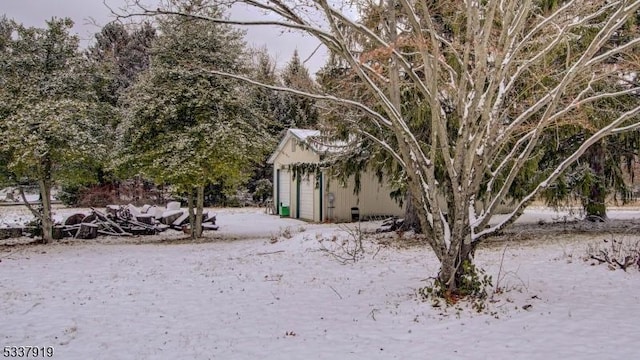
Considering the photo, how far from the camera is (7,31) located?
41.6 feet

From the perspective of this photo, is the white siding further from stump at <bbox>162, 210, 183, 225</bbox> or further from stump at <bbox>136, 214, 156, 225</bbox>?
stump at <bbox>136, 214, 156, 225</bbox>

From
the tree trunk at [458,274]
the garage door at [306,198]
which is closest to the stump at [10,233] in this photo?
the garage door at [306,198]

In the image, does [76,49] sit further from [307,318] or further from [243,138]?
[307,318]

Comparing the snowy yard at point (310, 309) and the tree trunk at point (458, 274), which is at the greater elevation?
the tree trunk at point (458, 274)

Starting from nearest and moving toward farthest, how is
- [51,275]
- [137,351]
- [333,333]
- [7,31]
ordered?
[137,351] → [333,333] → [51,275] → [7,31]

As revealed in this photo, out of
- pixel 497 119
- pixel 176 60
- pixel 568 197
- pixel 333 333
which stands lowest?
→ pixel 333 333

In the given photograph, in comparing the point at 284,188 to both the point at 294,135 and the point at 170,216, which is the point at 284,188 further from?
the point at 170,216

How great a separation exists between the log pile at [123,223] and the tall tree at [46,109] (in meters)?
1.08

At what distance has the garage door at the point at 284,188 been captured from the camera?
20.0 meters

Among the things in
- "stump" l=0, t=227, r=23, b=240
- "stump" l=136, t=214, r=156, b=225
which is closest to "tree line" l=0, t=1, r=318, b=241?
"stump" l=0, t=227, r=23, b=240

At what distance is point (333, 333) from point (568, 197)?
9226 mm

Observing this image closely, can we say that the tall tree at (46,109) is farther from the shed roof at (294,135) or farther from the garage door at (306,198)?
the garage door at (306,198)

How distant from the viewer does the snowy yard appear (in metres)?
4.34

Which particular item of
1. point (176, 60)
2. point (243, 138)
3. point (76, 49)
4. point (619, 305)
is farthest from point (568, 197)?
point (76, 49)
